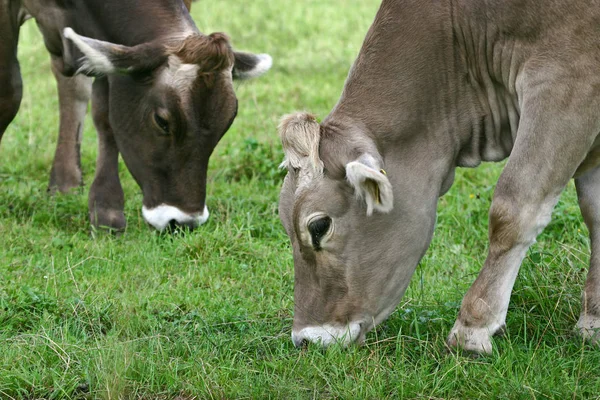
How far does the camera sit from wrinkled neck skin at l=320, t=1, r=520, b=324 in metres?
4.67

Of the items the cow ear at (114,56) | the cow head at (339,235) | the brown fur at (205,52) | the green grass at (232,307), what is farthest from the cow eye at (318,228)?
the cow ear at (114,56)

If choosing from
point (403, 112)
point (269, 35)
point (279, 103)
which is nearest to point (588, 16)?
point (403, 112)

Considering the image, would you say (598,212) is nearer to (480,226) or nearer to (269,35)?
(480,226)

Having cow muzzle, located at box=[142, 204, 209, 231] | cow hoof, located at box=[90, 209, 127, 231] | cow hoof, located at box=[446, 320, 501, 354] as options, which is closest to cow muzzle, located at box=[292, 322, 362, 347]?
cow hoof, located at box=[446, 320, 501, 354]

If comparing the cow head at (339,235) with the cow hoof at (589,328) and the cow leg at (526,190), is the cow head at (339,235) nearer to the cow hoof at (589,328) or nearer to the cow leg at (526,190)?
the cow leg at (526,190)

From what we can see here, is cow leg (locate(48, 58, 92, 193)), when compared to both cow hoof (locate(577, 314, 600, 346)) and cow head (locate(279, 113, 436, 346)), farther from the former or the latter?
cow hoof (locate(577, 314, 600, 346))

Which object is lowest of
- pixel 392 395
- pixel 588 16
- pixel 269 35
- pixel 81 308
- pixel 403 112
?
pixel 269 35

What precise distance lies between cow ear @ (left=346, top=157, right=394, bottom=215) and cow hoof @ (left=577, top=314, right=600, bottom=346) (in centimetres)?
112

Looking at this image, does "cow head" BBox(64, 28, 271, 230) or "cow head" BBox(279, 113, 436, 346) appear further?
"cow head" BBox(64, 28, 271, 230)

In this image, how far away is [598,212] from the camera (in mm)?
4965

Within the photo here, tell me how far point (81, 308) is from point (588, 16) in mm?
2892

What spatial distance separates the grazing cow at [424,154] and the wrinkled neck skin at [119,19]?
2.35m

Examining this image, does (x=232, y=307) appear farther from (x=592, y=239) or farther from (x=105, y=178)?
(x=105, y=178)

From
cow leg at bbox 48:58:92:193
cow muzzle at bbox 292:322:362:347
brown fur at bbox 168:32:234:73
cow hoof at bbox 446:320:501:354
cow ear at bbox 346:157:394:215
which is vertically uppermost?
cow ear at bbox 346:157:394:215
